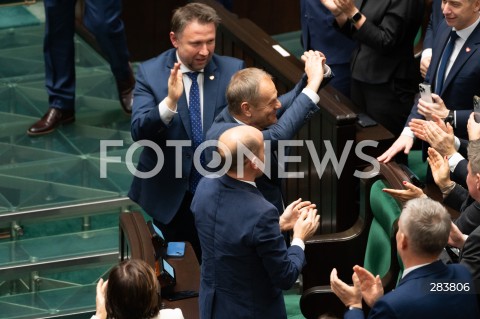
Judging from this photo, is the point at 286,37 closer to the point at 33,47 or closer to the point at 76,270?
the point at 33,47

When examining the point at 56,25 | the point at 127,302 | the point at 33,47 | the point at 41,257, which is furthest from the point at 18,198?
the point at 127,302

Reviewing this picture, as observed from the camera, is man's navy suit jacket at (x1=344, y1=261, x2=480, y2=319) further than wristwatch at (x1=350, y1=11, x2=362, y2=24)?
No

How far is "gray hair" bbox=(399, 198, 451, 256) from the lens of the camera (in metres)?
3.42

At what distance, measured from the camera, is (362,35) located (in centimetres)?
539

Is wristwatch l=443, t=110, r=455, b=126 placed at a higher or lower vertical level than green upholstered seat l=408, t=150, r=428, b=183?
higher

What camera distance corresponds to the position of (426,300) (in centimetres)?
338

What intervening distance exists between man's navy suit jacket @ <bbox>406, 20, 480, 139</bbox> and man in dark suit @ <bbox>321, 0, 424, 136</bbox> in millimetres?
339

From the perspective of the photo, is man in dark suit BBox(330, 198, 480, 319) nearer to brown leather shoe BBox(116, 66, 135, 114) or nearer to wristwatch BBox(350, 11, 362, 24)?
wristwatch BBox(350, 11, 362, 24)

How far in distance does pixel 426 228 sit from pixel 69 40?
144 inches

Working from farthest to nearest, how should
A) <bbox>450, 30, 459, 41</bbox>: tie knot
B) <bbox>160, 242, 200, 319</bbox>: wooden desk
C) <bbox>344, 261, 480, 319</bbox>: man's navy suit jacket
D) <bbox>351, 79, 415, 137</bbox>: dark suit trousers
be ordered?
<bbox>351, 79, 415, 137</bbox>: dark suit trousers
<bbox>450, 30, 459, 41</bbox>: tie knot
<bbox>160, 242, 200, 319</bbox>: wooden desk
<bbox>344, 261, 480, 319</bbox>: man's navy suit jacket

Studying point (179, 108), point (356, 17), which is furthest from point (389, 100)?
point (179, 108)

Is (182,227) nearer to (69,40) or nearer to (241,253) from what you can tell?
(241,253)

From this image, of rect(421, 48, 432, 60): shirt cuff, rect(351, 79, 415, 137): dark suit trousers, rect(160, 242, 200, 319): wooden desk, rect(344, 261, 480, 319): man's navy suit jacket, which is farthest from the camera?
rect(351, 79, 415, 137): dark suit trousers

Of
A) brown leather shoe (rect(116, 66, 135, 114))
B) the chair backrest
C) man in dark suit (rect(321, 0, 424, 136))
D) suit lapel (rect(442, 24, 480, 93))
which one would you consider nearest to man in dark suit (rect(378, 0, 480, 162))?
suit lapel (rect(442, 24, 480, 93))
